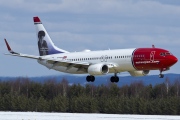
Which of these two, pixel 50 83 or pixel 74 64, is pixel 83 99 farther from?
pixel 74 64

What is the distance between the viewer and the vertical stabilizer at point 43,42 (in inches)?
4274

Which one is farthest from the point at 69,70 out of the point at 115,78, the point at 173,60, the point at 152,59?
the point at 173,60

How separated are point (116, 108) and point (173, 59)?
75.6 meters

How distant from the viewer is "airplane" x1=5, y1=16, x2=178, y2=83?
301ft

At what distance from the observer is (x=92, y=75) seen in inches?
3880

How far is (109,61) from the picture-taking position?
95.5m

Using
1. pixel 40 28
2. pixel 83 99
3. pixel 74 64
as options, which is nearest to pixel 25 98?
pixel 83 99

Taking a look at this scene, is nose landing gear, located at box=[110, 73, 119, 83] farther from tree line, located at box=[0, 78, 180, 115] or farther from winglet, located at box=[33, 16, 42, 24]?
tree line, located at box=[0, 78, 180, 115]

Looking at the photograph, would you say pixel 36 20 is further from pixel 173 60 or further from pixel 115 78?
pixel 173 60

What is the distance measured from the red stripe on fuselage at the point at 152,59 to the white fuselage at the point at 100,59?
0.95 metres

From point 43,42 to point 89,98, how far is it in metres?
66.6

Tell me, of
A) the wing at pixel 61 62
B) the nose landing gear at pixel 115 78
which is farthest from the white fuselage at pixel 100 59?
the nose landing gear at pixel 115 78

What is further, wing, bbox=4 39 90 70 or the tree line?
the tree line

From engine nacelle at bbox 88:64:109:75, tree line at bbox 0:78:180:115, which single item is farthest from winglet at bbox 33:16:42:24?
tree line at bbox 0:78:180:115
